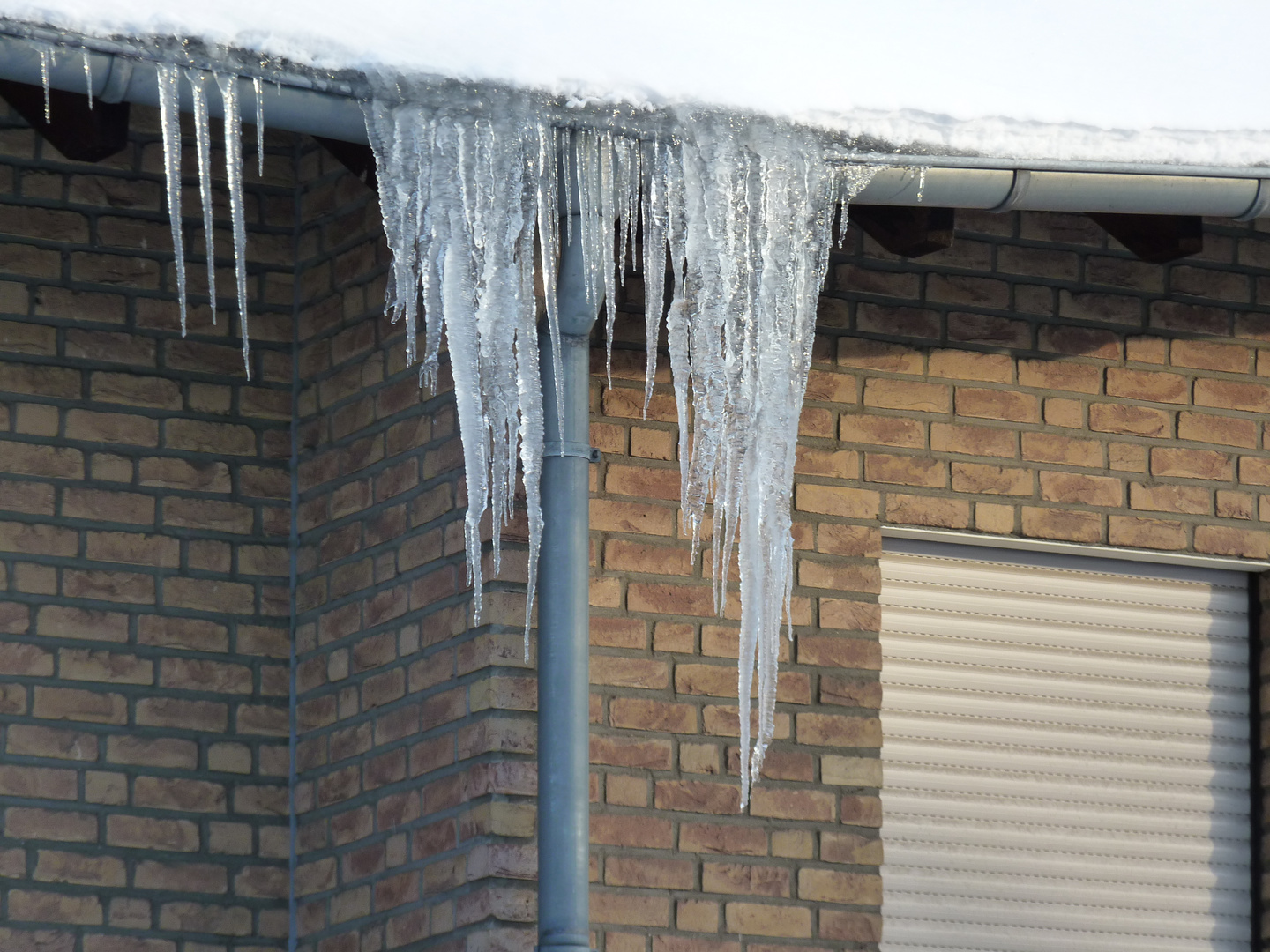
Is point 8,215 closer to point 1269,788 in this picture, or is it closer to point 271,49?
point 271,49

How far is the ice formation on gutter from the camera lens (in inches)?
173

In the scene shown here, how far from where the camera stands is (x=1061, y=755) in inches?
224

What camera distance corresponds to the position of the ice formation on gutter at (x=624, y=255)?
4.39m

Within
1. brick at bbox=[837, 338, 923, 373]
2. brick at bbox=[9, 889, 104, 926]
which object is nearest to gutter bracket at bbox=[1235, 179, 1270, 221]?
brick at bbox=[837, 338, 923, 373]

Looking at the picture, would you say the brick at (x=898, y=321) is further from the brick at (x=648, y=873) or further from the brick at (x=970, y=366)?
the brick at (x=648, y=873)

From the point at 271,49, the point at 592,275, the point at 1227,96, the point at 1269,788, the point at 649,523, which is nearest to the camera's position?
the point at 271,49

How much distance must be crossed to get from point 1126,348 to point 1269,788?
1224mm

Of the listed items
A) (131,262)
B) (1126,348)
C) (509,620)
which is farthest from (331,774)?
(1126,348)

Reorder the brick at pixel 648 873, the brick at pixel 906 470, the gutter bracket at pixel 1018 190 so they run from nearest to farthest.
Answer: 1. the gutter bracket at pixel 1018 190
2. the brick at pixel 648 873
3. the brick at pixel 906 470

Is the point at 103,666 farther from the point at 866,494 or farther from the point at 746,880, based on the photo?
the point at 866,494

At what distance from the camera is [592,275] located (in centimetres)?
458

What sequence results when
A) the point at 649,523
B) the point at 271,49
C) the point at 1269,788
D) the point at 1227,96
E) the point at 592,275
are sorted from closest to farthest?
1. the point at 271,49
2. the point at 592,275
3. the point at 1227,96
4. the point at 649,523
5. the point at 1269,788

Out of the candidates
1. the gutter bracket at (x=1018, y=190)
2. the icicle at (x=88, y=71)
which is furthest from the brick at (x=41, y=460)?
the gutter bracket at (x=1018, y=190)

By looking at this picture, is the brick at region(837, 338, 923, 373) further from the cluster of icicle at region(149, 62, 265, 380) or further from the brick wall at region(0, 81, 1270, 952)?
the cluster of icicle at region(149, 62, 265, 380)
